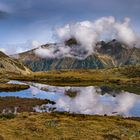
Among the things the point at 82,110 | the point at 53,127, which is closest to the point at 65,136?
the point at 53,127

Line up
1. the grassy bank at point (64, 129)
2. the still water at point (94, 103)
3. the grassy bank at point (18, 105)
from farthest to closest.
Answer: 1. the still water at point (94, 103)
2. the grassy bank at point (18, 105)
3. the grassy bank at point (64, 129)

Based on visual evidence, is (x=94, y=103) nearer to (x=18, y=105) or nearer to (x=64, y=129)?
(x=18, y=105)

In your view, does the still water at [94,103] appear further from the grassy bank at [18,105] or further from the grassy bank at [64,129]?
the grassy bank at [64,129]

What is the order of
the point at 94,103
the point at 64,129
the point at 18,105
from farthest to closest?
the point at 94,103 → the point at 18,105 → the point at 64,129

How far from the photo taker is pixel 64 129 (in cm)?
4106

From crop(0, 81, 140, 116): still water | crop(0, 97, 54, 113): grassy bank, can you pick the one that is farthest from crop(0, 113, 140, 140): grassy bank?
crop(0, 97, 54, 113): grassy bank

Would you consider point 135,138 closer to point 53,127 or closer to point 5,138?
point 53,127

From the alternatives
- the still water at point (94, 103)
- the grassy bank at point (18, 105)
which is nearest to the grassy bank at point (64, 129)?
the still water at point (94, 103)

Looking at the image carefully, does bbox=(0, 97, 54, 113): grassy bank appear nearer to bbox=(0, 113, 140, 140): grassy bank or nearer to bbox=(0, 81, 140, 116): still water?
bbox=(0, 81, 140, 116): still water

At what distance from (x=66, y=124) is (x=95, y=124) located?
439 centimetres

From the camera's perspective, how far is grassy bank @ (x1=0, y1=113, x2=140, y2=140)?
36844 millimetres

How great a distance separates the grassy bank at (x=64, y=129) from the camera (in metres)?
36.8

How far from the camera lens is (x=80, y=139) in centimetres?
3588

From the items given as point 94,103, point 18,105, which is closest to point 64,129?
point 18,105
